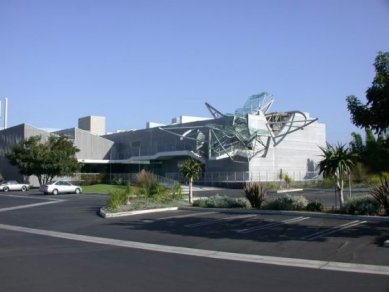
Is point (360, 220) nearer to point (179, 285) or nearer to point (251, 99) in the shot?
point (179, 285)

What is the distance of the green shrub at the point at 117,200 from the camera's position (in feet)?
86.6

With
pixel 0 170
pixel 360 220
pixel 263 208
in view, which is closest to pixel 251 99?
pixel 0 170

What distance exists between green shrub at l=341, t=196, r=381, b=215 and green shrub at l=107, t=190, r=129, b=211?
37.7 feet

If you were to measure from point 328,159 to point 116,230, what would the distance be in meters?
8.93

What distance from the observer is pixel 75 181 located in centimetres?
7138

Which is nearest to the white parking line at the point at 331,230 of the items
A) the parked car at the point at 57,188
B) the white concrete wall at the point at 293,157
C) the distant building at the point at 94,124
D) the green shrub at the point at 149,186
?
the green shrub at the point at 149,186

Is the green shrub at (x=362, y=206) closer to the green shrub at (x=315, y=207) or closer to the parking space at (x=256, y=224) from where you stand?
the parking space at (x=256, y=224)

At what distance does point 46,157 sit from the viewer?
2429 inches

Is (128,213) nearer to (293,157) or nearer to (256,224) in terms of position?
(256,224)

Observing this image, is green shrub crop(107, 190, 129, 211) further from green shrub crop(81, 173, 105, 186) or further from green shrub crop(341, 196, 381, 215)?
green shrub crop(81, 173, 105, 186)

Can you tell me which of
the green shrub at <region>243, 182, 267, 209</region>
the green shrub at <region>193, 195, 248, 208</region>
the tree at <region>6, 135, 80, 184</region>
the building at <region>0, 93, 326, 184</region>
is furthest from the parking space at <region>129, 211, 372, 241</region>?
the tree at <region>6, 135, 80, 184</region>

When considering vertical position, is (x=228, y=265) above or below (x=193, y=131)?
below

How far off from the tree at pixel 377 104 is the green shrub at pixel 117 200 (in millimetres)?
14594

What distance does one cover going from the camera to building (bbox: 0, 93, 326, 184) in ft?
216
